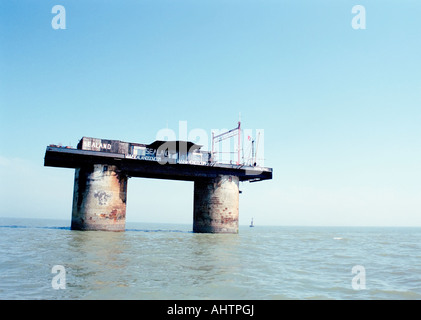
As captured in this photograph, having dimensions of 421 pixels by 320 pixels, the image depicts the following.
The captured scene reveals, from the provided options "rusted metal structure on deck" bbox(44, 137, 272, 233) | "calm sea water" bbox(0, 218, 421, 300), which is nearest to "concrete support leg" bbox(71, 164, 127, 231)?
"rusted metal structure on deck" bbox(44, 137, 272, 233)

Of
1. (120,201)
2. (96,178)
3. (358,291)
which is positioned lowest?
(358,291)

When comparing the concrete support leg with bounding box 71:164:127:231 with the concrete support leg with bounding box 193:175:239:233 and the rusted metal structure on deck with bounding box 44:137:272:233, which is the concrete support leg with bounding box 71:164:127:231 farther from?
the concrete support leg with bounding box 193:175:239:233

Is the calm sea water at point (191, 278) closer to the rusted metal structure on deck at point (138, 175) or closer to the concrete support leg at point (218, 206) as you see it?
the rusted metal structure on deck at point (138, 175)

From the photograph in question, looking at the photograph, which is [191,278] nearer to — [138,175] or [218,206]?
[218,206]

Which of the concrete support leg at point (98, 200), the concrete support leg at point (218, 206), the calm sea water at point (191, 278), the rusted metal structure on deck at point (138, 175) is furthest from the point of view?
the concrete support leg at point (218, 206)

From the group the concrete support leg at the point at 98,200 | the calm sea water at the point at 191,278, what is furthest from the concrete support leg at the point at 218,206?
the calm sea water at the point at 191,278

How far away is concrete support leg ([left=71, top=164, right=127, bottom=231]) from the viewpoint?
3844 centimetres

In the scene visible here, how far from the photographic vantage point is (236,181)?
45.6 meters

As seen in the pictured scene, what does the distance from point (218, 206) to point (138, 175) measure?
11.3 metres

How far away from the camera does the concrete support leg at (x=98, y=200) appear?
1513 inches
